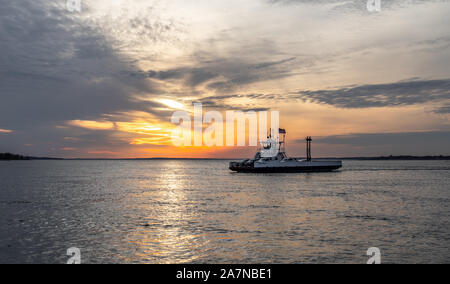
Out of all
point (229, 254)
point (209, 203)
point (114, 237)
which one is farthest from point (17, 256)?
point (209, 203)

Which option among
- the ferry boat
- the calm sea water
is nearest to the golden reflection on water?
the calm sea water

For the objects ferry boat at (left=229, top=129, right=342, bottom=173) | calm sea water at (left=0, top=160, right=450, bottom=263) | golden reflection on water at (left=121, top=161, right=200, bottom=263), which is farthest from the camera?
ferry boat at (left=229, top=129, right=342, bottom=173)

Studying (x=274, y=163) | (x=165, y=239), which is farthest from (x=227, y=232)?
(x=274, y=163)

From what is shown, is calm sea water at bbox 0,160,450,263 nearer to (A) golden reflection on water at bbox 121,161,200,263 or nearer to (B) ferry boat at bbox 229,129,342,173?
(A) golden reflection on water at bbox 121,161,200,263

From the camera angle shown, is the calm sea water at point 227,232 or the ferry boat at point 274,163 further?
the ferry boat at point 274,163

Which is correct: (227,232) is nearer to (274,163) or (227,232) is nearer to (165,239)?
(165,239)

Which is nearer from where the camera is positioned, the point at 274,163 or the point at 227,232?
the point at 227,232

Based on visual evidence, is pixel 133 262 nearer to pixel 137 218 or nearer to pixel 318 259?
pixel 318 259

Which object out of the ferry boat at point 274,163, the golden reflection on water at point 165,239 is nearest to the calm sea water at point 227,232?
the golden reflection on water at point 165,239

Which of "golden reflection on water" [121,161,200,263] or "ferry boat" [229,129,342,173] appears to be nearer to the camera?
"golden reflection on water" [121,161,200,263]

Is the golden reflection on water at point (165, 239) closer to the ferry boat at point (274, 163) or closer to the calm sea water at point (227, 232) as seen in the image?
the calm sea water at point (227, 232)

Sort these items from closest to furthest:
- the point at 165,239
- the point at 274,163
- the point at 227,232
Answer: the point at 165,239, the point at 227,232, the point at 274,163
